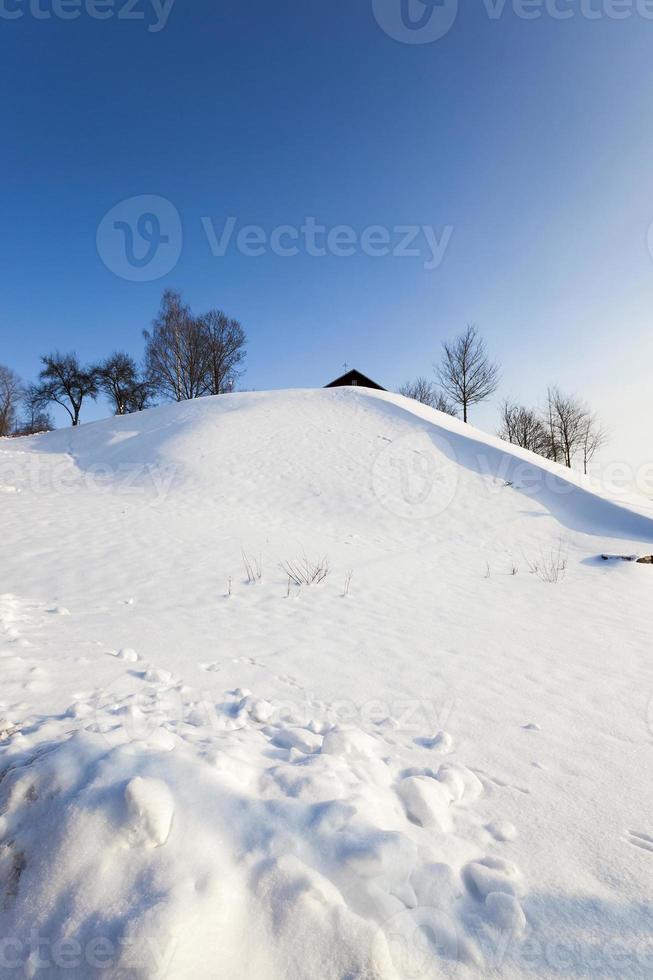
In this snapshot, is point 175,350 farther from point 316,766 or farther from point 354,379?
point 316,766

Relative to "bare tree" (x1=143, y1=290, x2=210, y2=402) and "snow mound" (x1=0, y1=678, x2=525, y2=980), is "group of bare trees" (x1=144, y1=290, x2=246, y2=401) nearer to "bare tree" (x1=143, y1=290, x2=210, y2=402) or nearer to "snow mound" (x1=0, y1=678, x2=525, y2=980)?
"bare tree" (x1=143, y1=290, x2=210, y2=402)

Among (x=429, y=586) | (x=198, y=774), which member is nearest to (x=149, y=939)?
(x=198, y=774)

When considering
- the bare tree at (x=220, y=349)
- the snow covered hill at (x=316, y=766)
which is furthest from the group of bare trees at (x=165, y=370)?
the snow covered hill at (x=316, y=766)

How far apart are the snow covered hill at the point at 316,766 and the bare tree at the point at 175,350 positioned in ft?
90.1

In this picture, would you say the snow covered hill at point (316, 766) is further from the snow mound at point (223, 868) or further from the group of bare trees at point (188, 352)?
the group of bare trees at point (188, 352)

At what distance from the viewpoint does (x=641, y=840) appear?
6.08 feet

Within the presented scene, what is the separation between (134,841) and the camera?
1.40 m

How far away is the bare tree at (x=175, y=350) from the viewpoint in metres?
31.5

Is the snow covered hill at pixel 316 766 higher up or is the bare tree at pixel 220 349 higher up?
the bare tree at pixel 220 349

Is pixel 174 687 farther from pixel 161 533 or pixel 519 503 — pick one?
pixel 519 503

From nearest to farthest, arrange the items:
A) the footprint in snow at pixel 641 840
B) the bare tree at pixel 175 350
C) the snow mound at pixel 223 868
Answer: the snow mound at pixel 223 868 < the footprint in snow at pixel 641 840 < the bare tree at pixel 175 350

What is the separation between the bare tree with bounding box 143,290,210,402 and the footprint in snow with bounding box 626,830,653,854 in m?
33.7

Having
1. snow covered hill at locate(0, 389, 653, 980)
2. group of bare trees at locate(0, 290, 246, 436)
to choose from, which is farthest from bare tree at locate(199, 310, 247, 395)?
snow covered hill at locate(0, 389, 653, 980)

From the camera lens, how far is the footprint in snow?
182cm
